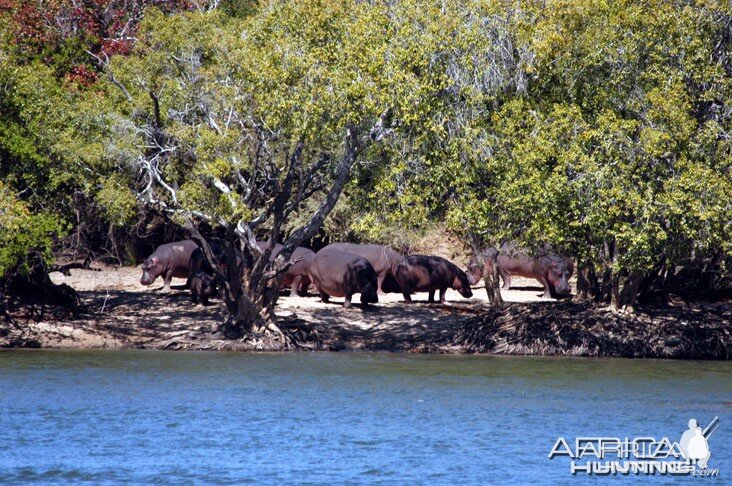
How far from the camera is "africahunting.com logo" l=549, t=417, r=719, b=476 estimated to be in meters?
14.6

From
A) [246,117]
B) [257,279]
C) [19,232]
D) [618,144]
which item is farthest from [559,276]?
[19,232]

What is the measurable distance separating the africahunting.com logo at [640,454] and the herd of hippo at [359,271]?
10.6 metres

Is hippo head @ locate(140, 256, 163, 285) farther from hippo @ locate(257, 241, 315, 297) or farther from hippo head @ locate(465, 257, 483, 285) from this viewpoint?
hippo head @ locate(465, 257, 483, 285)

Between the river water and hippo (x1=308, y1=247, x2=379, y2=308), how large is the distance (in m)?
3.11

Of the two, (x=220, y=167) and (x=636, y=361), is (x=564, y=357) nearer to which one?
(x=636, y=361)

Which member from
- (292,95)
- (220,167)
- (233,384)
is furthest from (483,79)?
(233,384)

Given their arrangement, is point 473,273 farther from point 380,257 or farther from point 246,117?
point 246,117

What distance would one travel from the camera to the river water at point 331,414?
14586mm

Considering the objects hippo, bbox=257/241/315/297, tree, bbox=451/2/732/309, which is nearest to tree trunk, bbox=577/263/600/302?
tree, bbox=451/2/732/309

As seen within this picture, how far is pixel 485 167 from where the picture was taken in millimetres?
23156

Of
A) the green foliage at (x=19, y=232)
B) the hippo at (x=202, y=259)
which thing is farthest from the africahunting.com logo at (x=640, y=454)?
the hippo at (x=202, y=259)

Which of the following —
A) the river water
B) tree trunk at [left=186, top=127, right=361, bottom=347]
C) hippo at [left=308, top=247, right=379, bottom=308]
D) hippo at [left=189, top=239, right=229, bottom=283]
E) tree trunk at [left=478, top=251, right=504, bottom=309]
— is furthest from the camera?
A: hippo at [left=189, top=239, right=229, bottom=283]

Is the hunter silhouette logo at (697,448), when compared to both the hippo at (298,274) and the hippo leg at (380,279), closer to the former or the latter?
the hippo at (298,274)

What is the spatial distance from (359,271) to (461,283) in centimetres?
285
